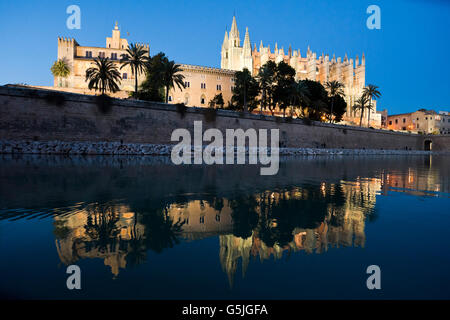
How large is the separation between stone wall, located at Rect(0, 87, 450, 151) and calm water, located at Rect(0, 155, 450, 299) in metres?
18.1

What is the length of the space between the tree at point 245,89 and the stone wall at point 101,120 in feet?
37.9

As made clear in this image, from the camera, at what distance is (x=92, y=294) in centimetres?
268

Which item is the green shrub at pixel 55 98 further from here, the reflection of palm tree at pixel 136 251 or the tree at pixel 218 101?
the tree at pixel 218 101

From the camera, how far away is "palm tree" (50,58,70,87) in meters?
52.9

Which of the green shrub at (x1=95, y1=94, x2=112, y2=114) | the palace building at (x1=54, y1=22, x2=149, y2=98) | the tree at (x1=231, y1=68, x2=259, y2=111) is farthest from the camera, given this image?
the palace building at (x1=54, y1=22, x2=149, y2=98)

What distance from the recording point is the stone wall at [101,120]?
2183 centimetres

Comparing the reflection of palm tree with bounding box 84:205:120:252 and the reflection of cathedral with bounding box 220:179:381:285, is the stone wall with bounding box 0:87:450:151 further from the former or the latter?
the reflection of cathedral with bounding box 220:179:381:285

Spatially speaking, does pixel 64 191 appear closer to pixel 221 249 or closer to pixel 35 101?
pixel 221 249

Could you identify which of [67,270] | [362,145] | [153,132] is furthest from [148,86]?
[67,270]

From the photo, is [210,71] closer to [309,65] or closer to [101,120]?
[309,65]

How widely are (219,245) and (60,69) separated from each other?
2441 inches

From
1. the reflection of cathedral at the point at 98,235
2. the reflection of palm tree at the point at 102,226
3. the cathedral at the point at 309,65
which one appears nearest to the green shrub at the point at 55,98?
the reflection of palm tree at the point at 102,226

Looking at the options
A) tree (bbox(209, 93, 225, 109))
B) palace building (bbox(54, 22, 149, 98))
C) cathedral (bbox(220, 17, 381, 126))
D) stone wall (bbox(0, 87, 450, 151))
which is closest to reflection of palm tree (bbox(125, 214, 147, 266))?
stone wall (bbox(0, 87, 450, 151))

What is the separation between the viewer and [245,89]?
47.7m
